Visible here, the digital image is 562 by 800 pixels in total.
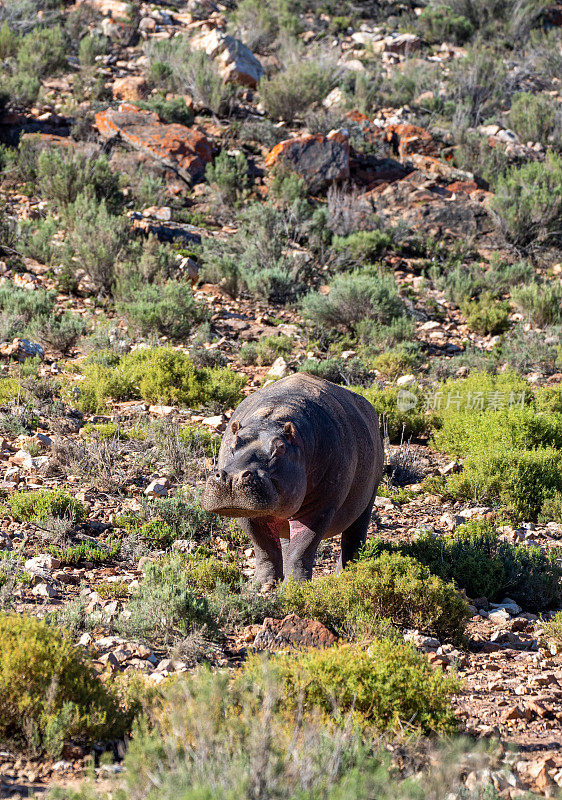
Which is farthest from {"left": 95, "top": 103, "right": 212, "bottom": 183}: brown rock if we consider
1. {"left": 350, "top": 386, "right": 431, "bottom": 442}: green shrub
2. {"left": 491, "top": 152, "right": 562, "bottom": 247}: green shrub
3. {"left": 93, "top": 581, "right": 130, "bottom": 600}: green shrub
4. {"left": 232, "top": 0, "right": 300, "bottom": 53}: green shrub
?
{"left": 93, "top": 581, "right": 130, "bottom": 600}: green shrub

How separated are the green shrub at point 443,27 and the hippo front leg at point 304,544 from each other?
84.0 feet

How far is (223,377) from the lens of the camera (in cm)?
1008

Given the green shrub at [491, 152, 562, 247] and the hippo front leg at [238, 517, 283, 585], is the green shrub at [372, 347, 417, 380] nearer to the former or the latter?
the hippo front leg at [238, 517, 283, 585]

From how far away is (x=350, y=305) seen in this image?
41.7 feet

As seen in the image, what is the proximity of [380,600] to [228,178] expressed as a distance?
1308cm

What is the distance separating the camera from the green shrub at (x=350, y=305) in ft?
41.7

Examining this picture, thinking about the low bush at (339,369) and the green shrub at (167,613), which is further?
the low bush at (339,369)

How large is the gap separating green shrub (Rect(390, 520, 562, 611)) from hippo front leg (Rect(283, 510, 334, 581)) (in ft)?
4.21

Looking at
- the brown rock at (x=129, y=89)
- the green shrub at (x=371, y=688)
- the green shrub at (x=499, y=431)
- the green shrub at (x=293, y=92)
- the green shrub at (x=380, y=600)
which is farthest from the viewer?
the green shrub at (x=293, y=92)

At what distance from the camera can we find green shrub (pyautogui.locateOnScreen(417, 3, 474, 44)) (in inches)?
1056

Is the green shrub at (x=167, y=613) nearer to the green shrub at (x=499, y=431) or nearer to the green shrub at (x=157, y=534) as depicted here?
the green shrub at (x=157, y=534)

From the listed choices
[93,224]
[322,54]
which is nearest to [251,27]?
[322,54]

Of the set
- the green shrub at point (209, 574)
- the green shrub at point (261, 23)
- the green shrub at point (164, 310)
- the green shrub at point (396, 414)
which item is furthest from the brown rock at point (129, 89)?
the green shrub at point (209, 574)

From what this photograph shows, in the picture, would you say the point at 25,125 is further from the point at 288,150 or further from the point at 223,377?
the point at 223,377
